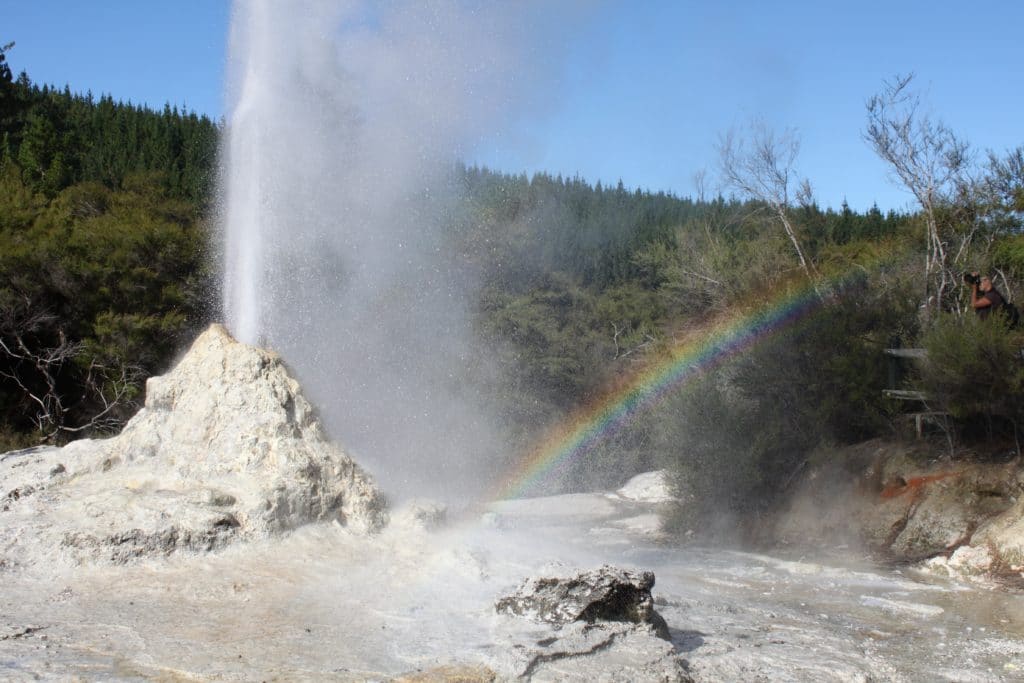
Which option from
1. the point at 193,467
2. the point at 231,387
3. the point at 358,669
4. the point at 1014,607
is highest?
the point at 231,387

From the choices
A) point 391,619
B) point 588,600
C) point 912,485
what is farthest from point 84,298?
point 588,600

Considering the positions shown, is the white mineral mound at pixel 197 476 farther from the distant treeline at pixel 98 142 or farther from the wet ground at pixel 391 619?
the distant treeline at pixel 98 142

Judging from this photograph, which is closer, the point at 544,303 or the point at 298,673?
the point at 298,673

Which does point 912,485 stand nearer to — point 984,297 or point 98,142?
point 984,297

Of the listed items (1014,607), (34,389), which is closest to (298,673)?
(1014,607)

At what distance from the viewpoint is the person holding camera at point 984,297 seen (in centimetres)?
1084

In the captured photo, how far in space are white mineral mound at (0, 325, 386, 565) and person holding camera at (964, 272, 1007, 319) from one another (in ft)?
24.9

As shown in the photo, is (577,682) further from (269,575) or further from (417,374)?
(417,374)

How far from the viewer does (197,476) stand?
Answer: 21.5ft

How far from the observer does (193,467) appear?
6.63m

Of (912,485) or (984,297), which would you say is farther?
(984,297)

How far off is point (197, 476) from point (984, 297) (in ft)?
29.1

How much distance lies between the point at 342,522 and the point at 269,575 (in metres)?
0.90

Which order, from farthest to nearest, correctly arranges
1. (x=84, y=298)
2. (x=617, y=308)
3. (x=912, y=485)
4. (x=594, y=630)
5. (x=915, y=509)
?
(x=617, y=308)
(x=84, y=298)
(x=912, y=485)
(x=915, y=509)
(x=594, y=630)
